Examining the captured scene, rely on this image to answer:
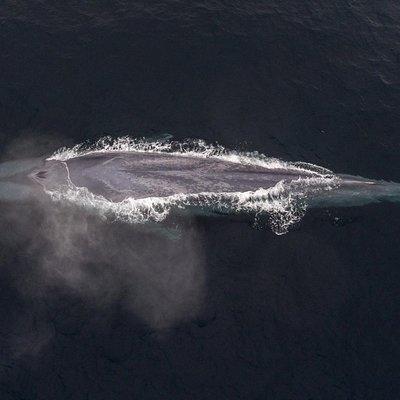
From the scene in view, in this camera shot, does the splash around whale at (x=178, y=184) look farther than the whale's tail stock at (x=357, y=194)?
No

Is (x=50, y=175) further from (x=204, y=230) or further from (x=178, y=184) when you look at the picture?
(x=204, y=230)

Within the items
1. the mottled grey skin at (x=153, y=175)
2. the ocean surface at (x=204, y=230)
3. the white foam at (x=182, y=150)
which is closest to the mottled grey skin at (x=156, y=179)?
the mottled grey skin at (x=153, y=175)

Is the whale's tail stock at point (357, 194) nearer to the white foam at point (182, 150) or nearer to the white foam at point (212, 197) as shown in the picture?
the white foam at point (212, 197)

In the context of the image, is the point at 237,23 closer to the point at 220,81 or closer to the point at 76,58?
the point at 220,81

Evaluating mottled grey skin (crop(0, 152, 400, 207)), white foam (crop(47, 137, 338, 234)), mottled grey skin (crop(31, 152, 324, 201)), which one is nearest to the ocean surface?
white foam (crop(47, 137, 338, 234))

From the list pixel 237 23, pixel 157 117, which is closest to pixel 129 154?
pixel 157 117

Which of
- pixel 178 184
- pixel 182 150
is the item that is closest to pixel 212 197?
pixel 178 184

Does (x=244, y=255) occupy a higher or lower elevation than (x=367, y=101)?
lower
